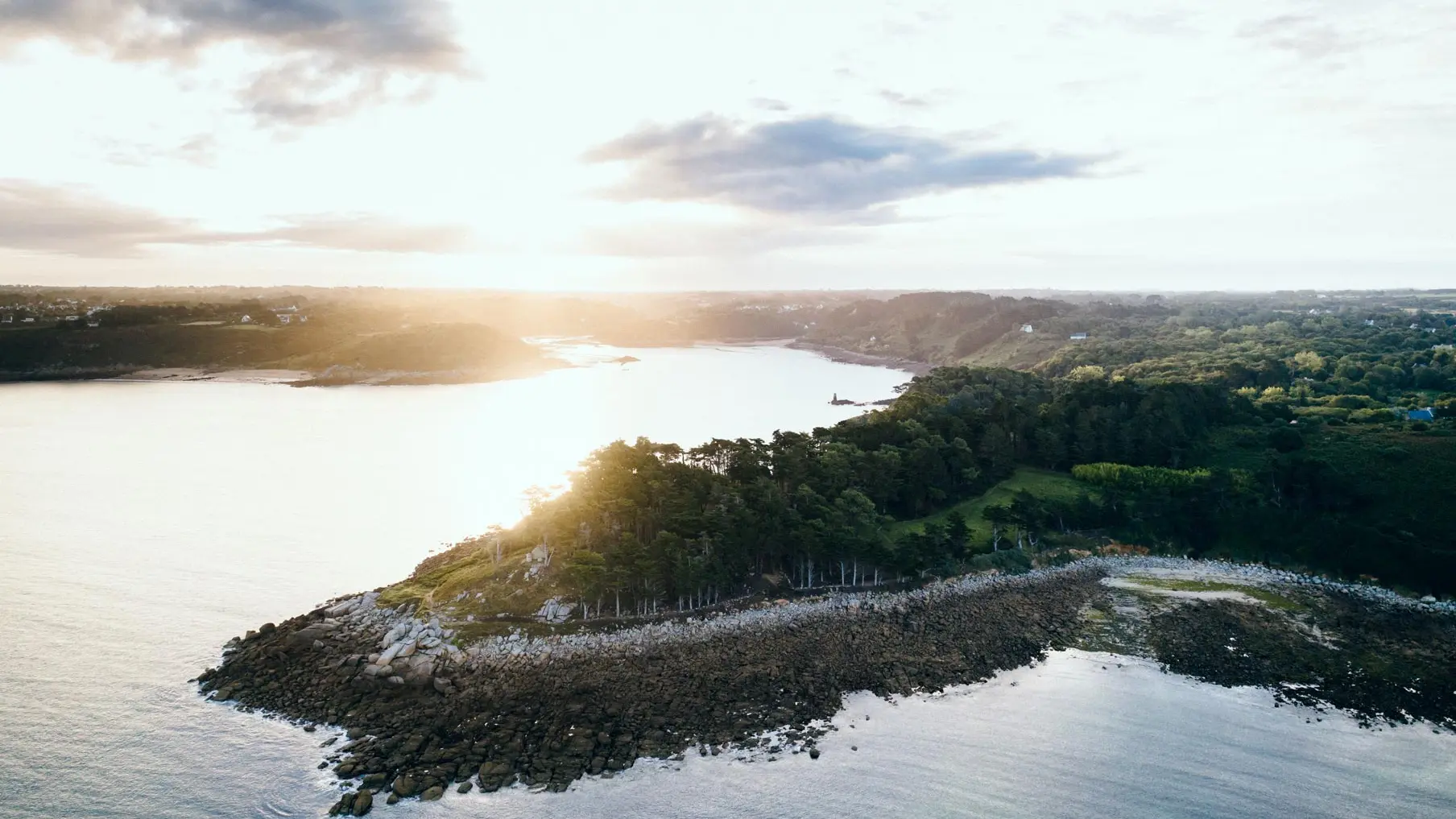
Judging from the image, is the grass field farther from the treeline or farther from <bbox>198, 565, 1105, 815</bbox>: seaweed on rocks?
<bbox>198, 565, 1105, 815</bbox>: seaweed on rocks

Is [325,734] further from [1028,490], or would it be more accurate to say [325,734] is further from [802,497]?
[1028,490]

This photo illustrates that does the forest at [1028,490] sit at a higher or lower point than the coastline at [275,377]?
lower

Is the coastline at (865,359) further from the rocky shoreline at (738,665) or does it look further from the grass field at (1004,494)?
the rocky shoreline at (738,665)

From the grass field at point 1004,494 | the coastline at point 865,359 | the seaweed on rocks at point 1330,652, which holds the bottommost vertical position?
the seaweed on rocks at point 1330,652

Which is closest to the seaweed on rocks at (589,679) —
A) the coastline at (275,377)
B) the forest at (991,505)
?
the forest at (991,505)

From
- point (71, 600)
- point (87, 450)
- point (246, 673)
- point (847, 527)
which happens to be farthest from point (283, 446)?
point (847, 527)

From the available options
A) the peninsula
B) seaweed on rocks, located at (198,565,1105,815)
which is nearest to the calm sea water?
seaweed on rocks, located at (198,565,1105,815)
